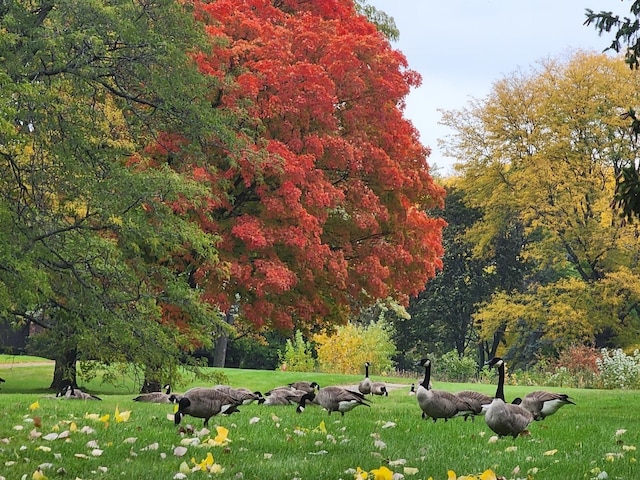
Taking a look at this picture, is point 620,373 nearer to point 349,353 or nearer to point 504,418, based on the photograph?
point 349,353

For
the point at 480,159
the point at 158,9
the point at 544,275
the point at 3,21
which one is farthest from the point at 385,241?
the point at 544,275

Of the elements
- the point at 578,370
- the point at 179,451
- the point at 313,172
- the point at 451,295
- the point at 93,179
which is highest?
the point at 313,172

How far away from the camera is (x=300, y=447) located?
22.1 ft

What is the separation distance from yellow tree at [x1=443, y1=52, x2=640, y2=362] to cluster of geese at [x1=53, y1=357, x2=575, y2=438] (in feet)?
65.0

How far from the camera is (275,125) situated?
13820mm

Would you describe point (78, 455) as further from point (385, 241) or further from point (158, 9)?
point (385, 241)

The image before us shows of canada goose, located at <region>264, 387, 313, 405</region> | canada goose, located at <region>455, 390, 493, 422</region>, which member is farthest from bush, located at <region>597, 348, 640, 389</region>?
canada goose, located at <region>455, 390, 493, 422</region>

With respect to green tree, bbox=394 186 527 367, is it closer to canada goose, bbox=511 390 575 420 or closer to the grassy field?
the grassy field

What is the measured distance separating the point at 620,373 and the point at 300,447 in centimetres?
1743

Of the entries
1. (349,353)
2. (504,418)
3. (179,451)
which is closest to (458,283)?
(349,353)

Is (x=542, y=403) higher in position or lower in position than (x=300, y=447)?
higher

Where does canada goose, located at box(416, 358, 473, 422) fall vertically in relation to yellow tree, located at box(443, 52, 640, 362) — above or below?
below

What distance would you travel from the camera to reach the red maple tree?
41.5 feet

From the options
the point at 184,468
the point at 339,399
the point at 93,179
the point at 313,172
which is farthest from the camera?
the point at 313,172
